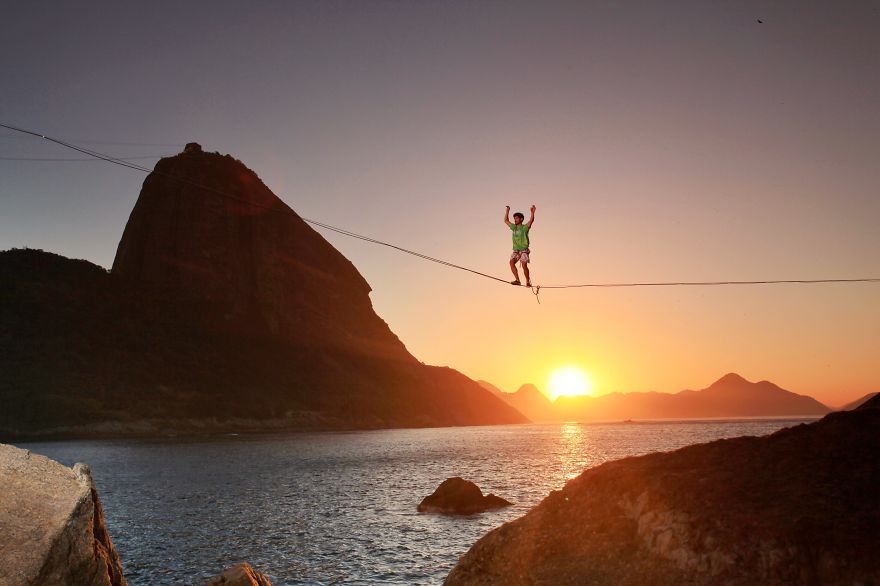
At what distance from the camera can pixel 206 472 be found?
193 feet

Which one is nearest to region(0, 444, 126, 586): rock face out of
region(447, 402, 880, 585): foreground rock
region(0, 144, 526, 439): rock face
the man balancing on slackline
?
region(447, 402, 880, 585): foreground rock

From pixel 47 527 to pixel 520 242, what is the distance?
13867 mm

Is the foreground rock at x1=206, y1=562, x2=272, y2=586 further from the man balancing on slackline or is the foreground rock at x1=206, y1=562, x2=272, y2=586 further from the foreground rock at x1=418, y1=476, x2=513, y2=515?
the foreground rock at x1=418, y1=476, x2=513, y2=515

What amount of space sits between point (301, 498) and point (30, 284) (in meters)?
140

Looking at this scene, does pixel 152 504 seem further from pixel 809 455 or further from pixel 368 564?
pixel 809 455

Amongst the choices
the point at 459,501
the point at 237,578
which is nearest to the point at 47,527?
the point at 237,578

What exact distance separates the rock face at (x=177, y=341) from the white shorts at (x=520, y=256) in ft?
337

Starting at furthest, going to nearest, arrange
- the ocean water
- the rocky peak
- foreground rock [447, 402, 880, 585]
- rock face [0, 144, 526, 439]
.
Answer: the rocky peak < rock face [0, 144, 526, 439] < the ocean water < foreground rock [447, 402, 880, 585]

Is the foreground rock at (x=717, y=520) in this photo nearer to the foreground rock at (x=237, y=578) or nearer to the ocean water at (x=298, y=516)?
the foreground rock at (x=237, y=578)

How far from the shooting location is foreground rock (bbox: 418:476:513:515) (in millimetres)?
32469

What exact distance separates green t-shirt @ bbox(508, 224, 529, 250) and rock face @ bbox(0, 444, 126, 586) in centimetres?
1294

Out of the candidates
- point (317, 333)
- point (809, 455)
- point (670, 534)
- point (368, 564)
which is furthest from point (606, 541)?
point (317, 333)

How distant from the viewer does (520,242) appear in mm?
18062

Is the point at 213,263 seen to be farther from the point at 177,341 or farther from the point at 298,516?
the point at 298,516
